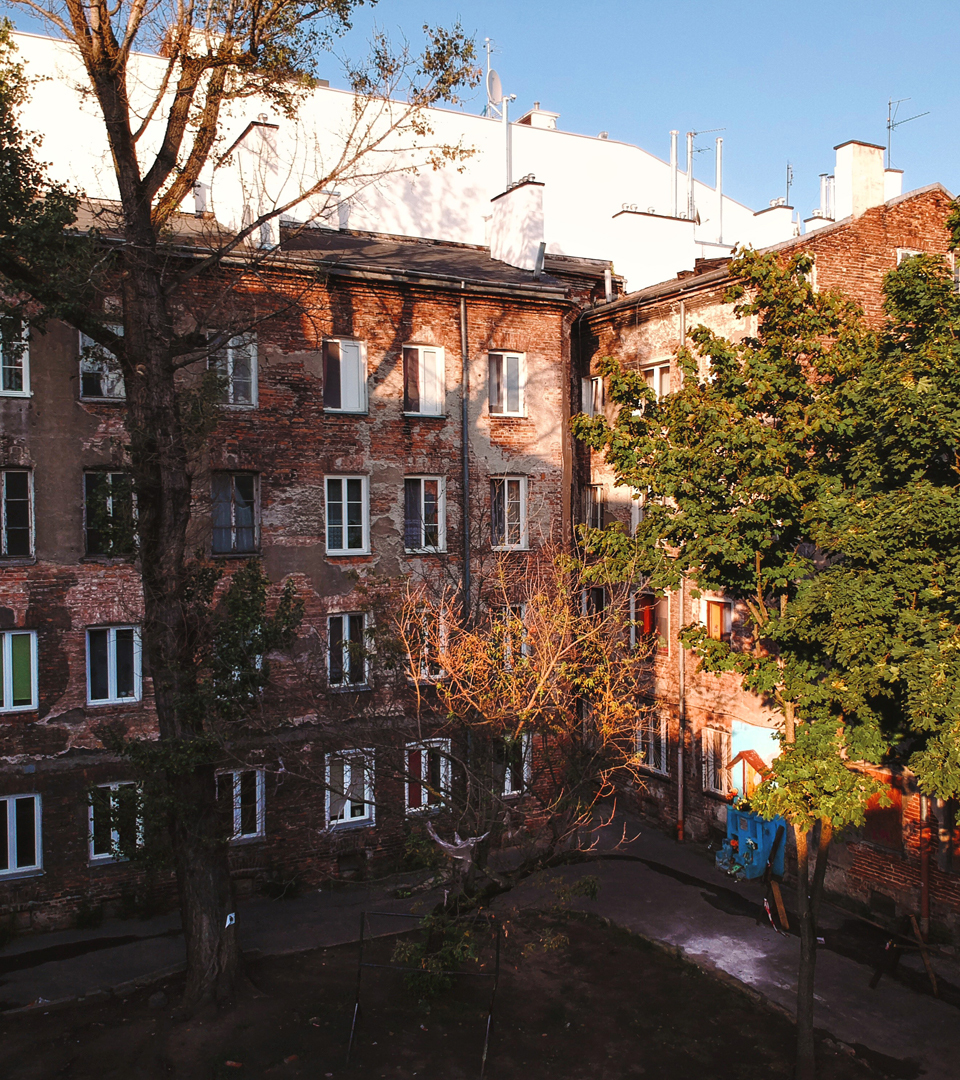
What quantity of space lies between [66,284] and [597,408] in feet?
46.5

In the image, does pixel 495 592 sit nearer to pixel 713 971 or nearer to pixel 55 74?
pixel 713 971

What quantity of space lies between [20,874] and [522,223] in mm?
18549

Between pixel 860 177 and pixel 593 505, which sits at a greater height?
pixel 860 177

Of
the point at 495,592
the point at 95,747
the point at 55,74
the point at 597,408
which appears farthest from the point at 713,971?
the point at 55,74

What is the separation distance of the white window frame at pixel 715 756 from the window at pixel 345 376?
35.7ft

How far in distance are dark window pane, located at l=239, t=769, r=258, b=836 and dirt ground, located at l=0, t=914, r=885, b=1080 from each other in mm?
3133

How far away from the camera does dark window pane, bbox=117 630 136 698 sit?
16.7 metres

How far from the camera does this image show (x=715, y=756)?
19.5 m

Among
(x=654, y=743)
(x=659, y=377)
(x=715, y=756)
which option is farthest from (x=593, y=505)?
(x=715, y=756)

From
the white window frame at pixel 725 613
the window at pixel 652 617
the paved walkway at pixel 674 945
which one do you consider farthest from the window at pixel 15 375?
the white window frame at pixel 725 613

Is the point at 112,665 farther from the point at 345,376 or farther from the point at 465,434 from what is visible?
the point at 465,434

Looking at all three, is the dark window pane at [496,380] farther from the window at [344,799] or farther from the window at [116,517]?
the window at [116,517]

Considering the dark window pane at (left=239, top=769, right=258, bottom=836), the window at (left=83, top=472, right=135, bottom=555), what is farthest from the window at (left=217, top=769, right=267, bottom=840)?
the window at (left=83, top=472, right=135, bottom=555)

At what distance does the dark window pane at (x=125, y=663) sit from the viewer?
16688 millimetres
